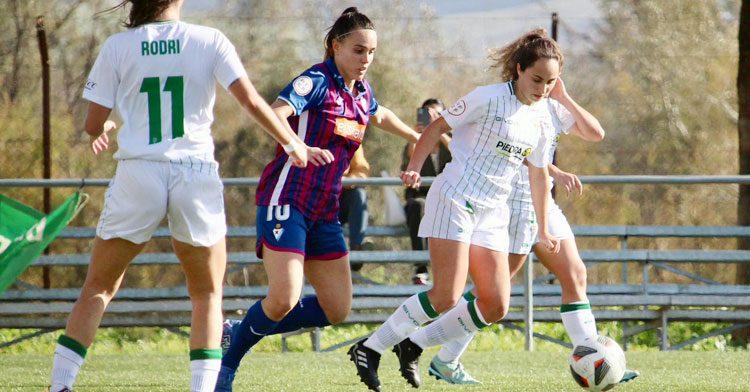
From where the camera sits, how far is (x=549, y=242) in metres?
4.81

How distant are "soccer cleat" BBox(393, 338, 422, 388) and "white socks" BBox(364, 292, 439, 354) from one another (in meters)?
0.09

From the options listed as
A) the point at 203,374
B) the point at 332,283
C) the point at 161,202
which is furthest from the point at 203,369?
the point at 332,283

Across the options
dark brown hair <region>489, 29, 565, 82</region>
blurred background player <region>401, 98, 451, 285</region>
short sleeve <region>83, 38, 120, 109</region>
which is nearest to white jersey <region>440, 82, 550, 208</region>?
dark brown hair <region>489, 29, 565, 82</region>

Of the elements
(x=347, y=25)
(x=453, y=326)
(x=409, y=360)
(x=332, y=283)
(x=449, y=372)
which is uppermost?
(x=347, y=25)

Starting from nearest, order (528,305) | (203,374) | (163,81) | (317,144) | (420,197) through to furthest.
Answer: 1. (163,81)
2. (203,374)
3. (317,144)
4. (528,305)
5. (420,197)

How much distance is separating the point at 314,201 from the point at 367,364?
0.83m

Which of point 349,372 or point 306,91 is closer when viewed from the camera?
point 306,91

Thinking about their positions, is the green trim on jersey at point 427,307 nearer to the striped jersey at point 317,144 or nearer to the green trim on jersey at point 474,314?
the green trim on jersey at point 474,314

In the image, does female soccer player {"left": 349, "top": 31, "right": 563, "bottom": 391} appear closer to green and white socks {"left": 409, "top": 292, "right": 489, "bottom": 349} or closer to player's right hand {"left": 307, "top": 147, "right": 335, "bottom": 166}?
green and white socks {"left": 409, "top": 292, "right": 489, "bottom": 349}

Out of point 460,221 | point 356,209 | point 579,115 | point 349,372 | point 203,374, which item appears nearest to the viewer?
point 203,374

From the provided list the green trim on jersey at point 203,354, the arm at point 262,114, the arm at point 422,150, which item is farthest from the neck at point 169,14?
the arm at point 422,150

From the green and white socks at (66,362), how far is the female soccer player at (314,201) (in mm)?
902

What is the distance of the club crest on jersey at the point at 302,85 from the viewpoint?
14.1 feet

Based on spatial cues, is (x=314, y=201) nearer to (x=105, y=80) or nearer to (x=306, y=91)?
(x=306, y=91)
